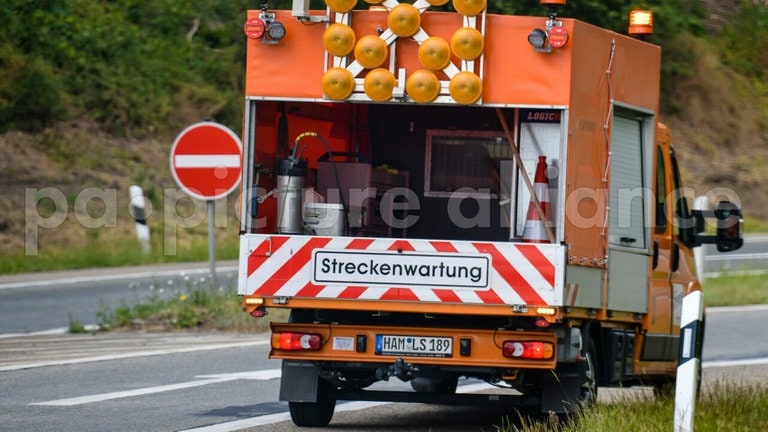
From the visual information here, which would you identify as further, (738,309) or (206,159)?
(738,309)

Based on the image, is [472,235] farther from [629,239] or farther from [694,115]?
[694,115]

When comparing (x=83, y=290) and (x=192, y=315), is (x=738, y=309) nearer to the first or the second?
(x=192, y=315)

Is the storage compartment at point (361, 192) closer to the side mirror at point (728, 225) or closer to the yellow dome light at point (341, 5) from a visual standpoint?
the yellow dome light at point (341, 5)

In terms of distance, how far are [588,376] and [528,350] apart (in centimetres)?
81

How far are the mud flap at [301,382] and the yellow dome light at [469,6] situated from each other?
8.10ft

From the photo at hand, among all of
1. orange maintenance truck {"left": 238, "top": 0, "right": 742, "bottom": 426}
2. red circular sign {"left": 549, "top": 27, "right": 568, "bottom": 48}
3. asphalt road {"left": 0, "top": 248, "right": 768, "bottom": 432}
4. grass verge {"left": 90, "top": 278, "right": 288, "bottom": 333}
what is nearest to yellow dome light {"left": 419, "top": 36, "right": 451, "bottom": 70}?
orange maintenance truck {"left": 238, "top": 0, "right": 742, "bottom": 426}

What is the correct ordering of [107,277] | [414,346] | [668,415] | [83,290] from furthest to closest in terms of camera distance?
1. [107,277]
2. [83,290]
3. [414,346]
4. [668,415]

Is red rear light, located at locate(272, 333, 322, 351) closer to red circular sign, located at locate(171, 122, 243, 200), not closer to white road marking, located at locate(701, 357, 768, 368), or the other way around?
white road marking, located at locate(701, 357, 768, 368)

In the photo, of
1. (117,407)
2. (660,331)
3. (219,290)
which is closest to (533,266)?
(660,331)

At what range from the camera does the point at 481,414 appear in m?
11.4

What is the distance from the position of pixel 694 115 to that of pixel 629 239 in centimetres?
2845

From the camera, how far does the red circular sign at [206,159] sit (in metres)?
17.0

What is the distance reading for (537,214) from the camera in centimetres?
955

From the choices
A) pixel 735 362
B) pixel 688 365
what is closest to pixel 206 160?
pixel 735 362
